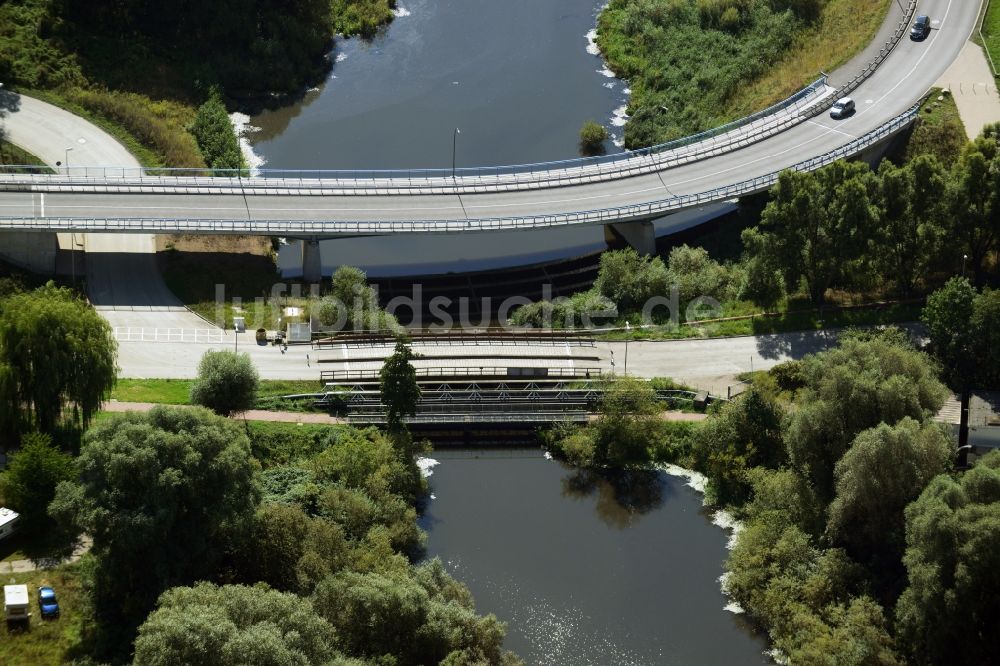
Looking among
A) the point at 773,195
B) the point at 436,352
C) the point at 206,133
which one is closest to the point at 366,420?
the point at 436,352

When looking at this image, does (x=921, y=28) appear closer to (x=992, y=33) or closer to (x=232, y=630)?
(x=992, y=33)

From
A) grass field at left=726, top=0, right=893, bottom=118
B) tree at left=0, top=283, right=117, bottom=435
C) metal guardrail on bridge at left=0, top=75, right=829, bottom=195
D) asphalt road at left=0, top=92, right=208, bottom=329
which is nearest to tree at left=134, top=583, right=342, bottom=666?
tree at left=0, top=283, right=117, bottom=435

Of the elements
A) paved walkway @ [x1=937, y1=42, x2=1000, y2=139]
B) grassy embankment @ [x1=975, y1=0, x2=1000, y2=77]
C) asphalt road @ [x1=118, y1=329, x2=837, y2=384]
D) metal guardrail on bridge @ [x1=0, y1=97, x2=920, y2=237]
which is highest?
grassy embankment @ [x1=975, y1=0, x2=1000, y2=77]

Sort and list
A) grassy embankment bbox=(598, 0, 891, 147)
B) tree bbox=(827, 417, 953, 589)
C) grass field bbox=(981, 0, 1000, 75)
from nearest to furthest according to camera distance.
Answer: tree bbox=(827, 417, 953, 589) → grass field bbox=(981, 0, 1000, 75) → grassy embankment bbox=(598, 0, 891, 147)

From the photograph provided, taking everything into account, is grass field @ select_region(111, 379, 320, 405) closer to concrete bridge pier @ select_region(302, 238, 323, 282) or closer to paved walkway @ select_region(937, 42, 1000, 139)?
concrete bridge pier @ select_region(302, 238, 323, 282)

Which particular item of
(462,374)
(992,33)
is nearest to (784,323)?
(462,374)

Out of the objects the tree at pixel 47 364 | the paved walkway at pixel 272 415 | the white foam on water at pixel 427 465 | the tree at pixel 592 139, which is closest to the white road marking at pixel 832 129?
the tree at pixel 592 139
